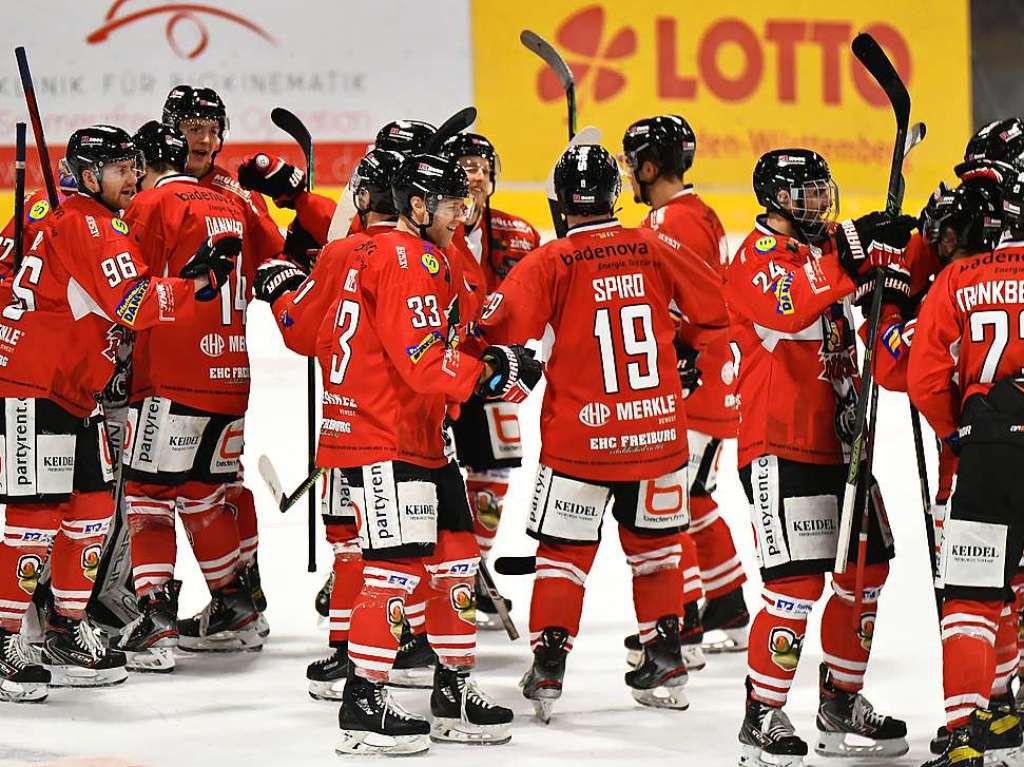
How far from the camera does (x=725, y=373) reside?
562 cm

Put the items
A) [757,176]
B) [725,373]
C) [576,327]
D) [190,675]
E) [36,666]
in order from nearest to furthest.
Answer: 1. [757,176]
2. [576,327]
3. [36,666]
4. [190,675]
5. [725,373]

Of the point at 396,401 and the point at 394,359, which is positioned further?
the point at 396,401

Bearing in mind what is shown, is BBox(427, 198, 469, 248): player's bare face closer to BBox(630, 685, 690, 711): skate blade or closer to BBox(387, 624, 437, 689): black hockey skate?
BBox(387, 624, 437, 689): black hockey skate

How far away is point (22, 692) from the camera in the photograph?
4.91 m

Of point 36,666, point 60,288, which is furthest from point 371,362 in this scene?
point 36,666

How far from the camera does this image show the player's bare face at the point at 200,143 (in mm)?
5504

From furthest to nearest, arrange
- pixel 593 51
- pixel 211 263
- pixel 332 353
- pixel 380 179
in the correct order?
pixel 593 51, pixel 211 263, pixel 380 179, pixel 332 353

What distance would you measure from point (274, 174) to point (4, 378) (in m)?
1.11

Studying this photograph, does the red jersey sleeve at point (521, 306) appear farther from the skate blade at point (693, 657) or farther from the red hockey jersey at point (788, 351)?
the skate blade at point (693, 657)

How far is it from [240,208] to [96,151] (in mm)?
680

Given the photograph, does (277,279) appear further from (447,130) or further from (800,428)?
(800,428)

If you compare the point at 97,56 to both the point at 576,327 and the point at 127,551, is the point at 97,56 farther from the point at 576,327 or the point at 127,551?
the point at 576,327

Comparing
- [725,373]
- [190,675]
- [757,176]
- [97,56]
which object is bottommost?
[190,675]

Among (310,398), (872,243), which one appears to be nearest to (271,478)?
(310,398)
